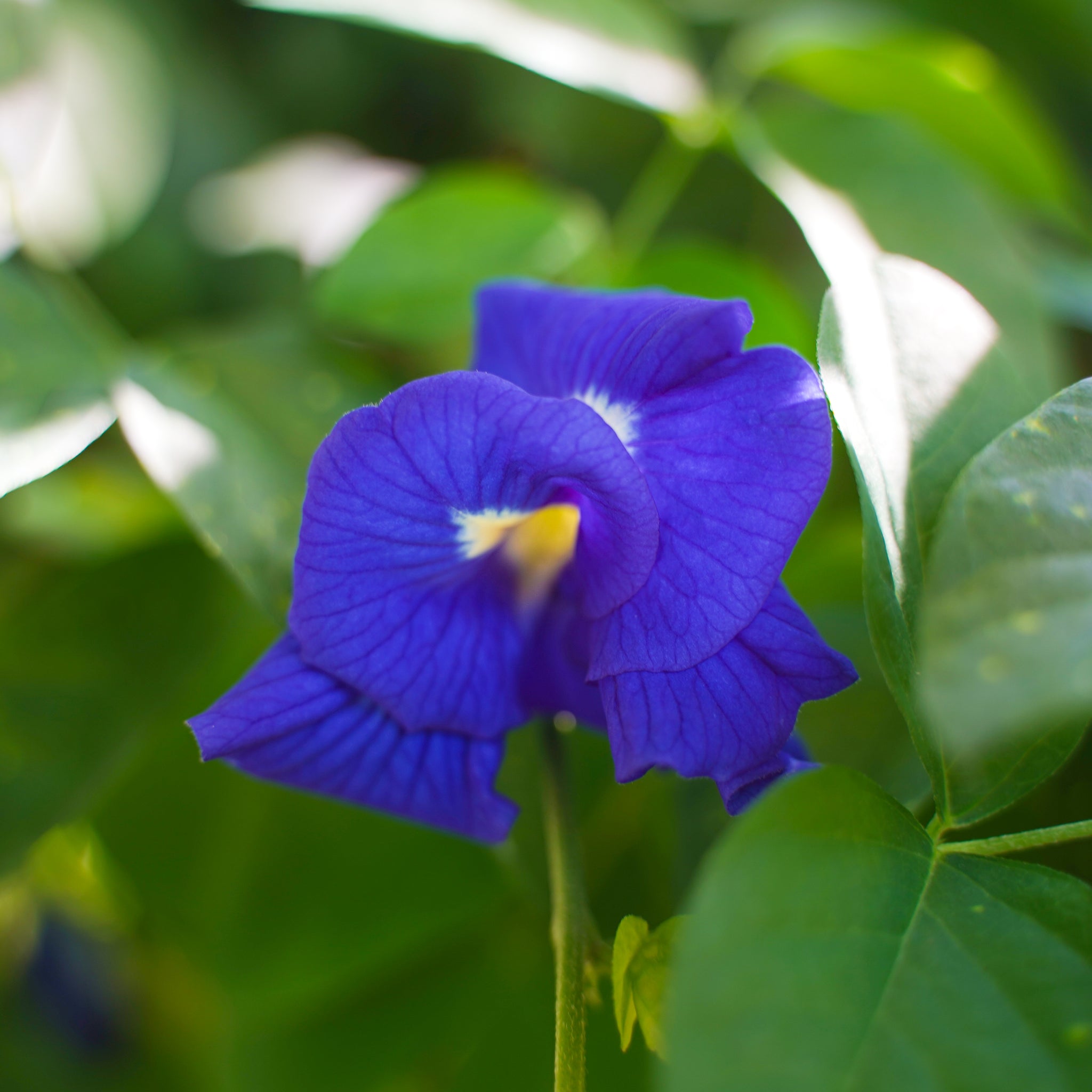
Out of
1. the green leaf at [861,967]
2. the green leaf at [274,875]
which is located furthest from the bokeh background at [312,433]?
the green leaf at [861,967]

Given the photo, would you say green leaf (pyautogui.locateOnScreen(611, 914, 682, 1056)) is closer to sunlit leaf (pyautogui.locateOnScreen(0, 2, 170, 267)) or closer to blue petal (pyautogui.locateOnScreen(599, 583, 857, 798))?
blue petal (pyautogui.locateOnScreen(599, 583, 857, 798))

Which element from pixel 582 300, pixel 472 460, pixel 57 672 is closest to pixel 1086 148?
pixel 582 300

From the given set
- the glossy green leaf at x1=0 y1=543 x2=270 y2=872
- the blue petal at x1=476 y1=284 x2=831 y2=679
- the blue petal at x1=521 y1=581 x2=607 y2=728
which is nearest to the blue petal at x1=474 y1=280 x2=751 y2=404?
the blue petal at x1=476 y1=284 x2=831 y2=679

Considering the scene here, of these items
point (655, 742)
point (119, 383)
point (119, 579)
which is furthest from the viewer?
point (119, 579)

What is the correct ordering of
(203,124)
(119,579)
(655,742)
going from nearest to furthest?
(655,742) → (119,579) → (203,124)

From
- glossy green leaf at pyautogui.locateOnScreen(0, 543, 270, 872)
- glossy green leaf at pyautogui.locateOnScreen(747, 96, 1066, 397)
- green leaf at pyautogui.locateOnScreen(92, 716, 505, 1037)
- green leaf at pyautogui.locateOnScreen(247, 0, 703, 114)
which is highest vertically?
glossy green leaf at pyautogui.locateOnScreen(747, 96, 1066, 397)

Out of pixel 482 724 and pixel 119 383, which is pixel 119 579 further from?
pixel 482 724

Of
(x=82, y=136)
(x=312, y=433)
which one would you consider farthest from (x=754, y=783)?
(x=82, y=136)
